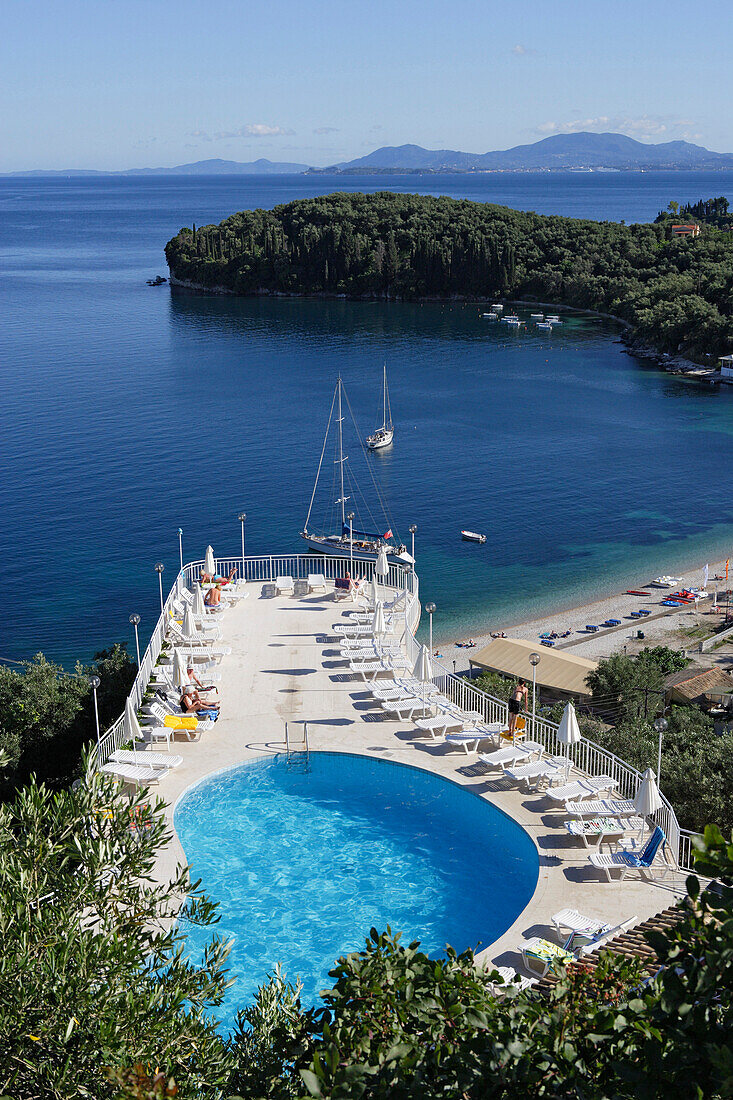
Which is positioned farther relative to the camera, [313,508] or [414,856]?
[313,508]

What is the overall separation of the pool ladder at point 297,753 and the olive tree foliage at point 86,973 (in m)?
8.47

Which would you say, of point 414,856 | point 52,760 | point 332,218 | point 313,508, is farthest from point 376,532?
point 332,218

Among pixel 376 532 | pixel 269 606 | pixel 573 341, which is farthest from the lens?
pixel 573 341

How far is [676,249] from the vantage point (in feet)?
330

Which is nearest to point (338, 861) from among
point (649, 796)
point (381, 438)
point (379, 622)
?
point (649, 796)

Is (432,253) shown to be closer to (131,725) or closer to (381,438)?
(381,438)

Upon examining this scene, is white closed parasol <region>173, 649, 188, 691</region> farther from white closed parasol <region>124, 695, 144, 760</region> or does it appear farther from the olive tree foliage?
the olive tree foliage

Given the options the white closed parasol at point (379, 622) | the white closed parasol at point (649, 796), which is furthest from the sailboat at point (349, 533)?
the white closed parasol at point (649, 796)

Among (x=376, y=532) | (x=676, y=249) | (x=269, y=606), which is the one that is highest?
(x=676, y=249)

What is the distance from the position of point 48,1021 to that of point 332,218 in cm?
12067

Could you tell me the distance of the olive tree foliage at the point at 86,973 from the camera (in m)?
6.99

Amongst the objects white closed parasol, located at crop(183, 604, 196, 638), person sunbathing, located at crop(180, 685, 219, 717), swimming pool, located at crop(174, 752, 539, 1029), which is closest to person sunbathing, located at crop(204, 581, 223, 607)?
white closed parasol, located at crop(183, 604, 196, 638)

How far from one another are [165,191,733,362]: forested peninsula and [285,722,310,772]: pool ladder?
283ft

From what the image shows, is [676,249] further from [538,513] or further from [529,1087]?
[529,1087]
